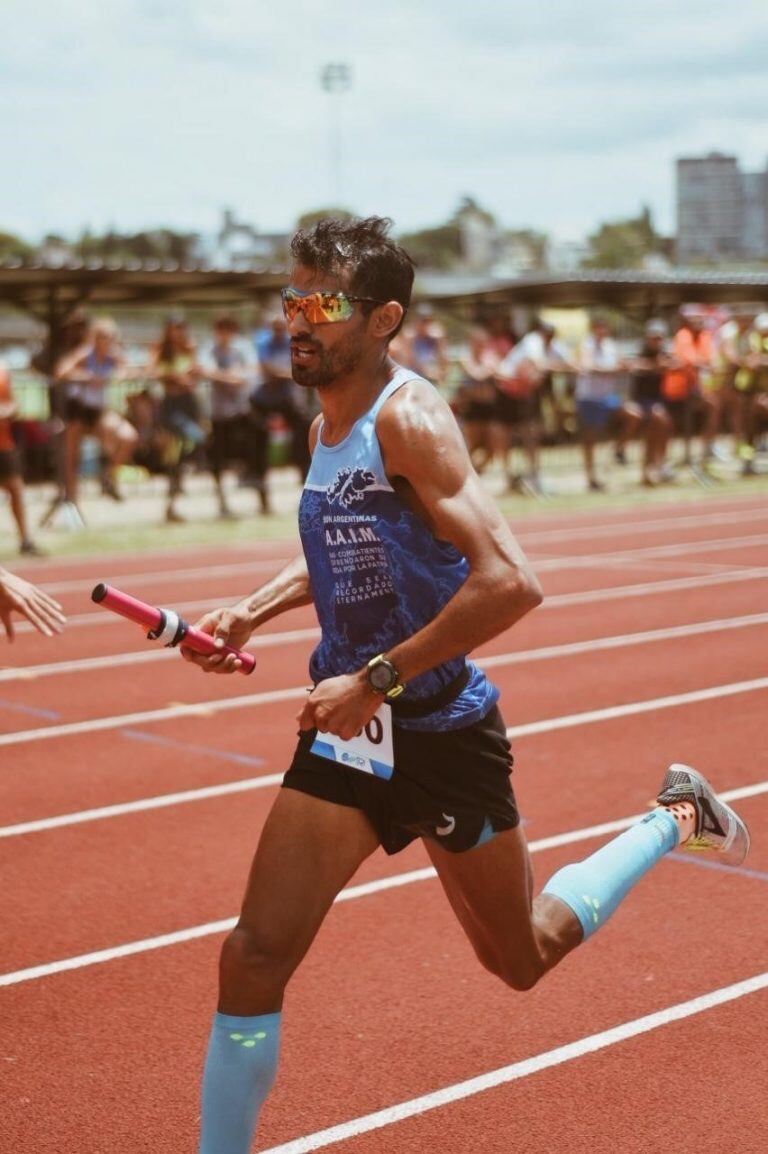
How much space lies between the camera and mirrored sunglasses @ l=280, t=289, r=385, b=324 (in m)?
3.69

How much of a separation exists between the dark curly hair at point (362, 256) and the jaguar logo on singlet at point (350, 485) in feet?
1.17

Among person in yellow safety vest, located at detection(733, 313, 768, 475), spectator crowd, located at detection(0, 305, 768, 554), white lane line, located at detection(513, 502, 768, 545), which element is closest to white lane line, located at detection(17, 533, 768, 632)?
white lane line, located at detection(513, 502, 768, 545)

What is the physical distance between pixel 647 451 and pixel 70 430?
8057 mm

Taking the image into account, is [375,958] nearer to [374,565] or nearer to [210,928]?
[210,928]

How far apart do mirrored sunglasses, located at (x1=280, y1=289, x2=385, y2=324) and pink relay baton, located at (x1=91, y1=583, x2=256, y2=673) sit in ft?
2.22

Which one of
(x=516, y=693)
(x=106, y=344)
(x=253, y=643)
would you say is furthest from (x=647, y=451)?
(x=516, y=693)

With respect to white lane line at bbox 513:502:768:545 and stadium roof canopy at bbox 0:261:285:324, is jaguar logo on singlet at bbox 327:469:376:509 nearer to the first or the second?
white lane line at bbox 513:502:768:545

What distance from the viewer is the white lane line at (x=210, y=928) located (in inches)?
Result: 200

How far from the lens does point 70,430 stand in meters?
17.8

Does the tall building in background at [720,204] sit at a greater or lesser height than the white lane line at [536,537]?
greater

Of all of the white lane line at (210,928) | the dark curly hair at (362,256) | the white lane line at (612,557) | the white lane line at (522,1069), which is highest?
the dark curly hair at (362,256)

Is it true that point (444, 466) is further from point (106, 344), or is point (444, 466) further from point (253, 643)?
point (106, 344)

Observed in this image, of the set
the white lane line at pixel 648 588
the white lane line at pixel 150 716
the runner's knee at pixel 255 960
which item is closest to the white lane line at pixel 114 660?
the white lane line at pixel 150 716

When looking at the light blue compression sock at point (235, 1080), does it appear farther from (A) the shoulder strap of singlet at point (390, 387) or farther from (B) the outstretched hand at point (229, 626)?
(A) the shoulder strap of singlet at point (390, 387)
